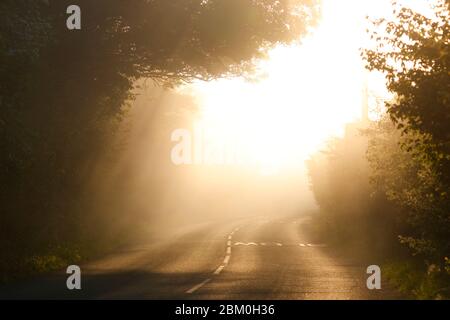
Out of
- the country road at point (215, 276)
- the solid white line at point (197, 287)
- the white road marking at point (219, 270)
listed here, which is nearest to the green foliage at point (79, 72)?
the country road at point (215, 276)

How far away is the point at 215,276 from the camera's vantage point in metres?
22.2

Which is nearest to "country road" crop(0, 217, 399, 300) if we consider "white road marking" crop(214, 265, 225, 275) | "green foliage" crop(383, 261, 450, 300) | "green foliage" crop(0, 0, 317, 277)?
"white road marking" crop(214, 265, 225, 275)

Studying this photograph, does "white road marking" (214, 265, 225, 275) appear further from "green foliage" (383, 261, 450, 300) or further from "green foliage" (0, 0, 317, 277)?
"green foliage" (0, 0, 317, 277)

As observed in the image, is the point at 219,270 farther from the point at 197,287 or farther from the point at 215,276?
the point at 197,287

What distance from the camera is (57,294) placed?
56.5 feet

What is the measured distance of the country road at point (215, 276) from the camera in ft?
57.2

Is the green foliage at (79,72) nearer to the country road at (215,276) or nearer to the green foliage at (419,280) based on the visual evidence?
the country road at (215,276)

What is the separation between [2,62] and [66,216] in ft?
31.4

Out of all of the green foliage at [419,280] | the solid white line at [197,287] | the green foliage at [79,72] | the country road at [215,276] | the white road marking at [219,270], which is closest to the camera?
the green foliage at [419,280]

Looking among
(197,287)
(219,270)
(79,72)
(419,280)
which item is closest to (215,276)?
(219,270)

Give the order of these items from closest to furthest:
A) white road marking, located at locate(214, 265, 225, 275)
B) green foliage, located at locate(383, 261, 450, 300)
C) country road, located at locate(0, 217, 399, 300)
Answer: green foliage, located at locate(383, 261, 450, 300)
country road, located at locate(0, 217, 399, 300)
white road marking, located at locate(214, 265, 225, 275)

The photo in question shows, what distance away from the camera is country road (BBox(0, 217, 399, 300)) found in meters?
Answer: 17.4
